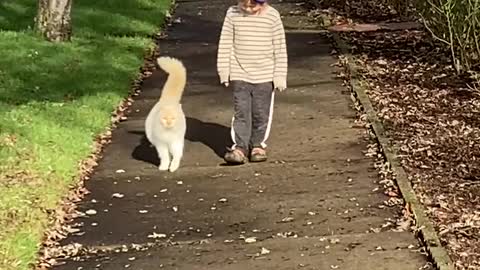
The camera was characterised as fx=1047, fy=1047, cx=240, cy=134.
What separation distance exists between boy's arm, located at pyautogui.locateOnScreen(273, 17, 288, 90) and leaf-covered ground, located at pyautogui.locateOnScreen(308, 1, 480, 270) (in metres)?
1.07

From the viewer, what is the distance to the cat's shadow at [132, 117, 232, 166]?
846cm

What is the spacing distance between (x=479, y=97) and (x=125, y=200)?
14.4ft

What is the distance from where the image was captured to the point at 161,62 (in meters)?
8.12

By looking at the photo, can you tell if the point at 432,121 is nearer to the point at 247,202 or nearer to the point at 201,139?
the point at 201,139

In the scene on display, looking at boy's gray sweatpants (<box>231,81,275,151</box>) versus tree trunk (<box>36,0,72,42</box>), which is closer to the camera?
boy's gray sweatpants (<box>231,81,275,151</box>)

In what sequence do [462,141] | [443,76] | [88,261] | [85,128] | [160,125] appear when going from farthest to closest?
[443,76] → [85,128] → [462,141] → [160,125] → [88,261]

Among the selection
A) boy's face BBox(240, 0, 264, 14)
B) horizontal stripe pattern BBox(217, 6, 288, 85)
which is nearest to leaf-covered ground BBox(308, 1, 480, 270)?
horizontal stripe pattern BBox(217, 6, 288, 85)

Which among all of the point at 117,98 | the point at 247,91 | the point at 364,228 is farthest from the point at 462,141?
the point at 117,98

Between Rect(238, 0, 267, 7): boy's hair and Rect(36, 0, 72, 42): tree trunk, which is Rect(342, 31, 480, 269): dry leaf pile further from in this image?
Rect(36, 0, 72, 42): tree trunk

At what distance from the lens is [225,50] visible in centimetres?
809

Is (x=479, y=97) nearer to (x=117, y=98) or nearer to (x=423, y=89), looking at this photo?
(x=423, y=89)

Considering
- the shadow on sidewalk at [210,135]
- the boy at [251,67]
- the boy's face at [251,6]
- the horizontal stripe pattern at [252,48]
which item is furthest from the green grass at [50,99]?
the boy's face at [251,6]

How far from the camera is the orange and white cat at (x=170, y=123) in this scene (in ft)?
25.7

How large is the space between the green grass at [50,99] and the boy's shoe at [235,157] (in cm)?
116
